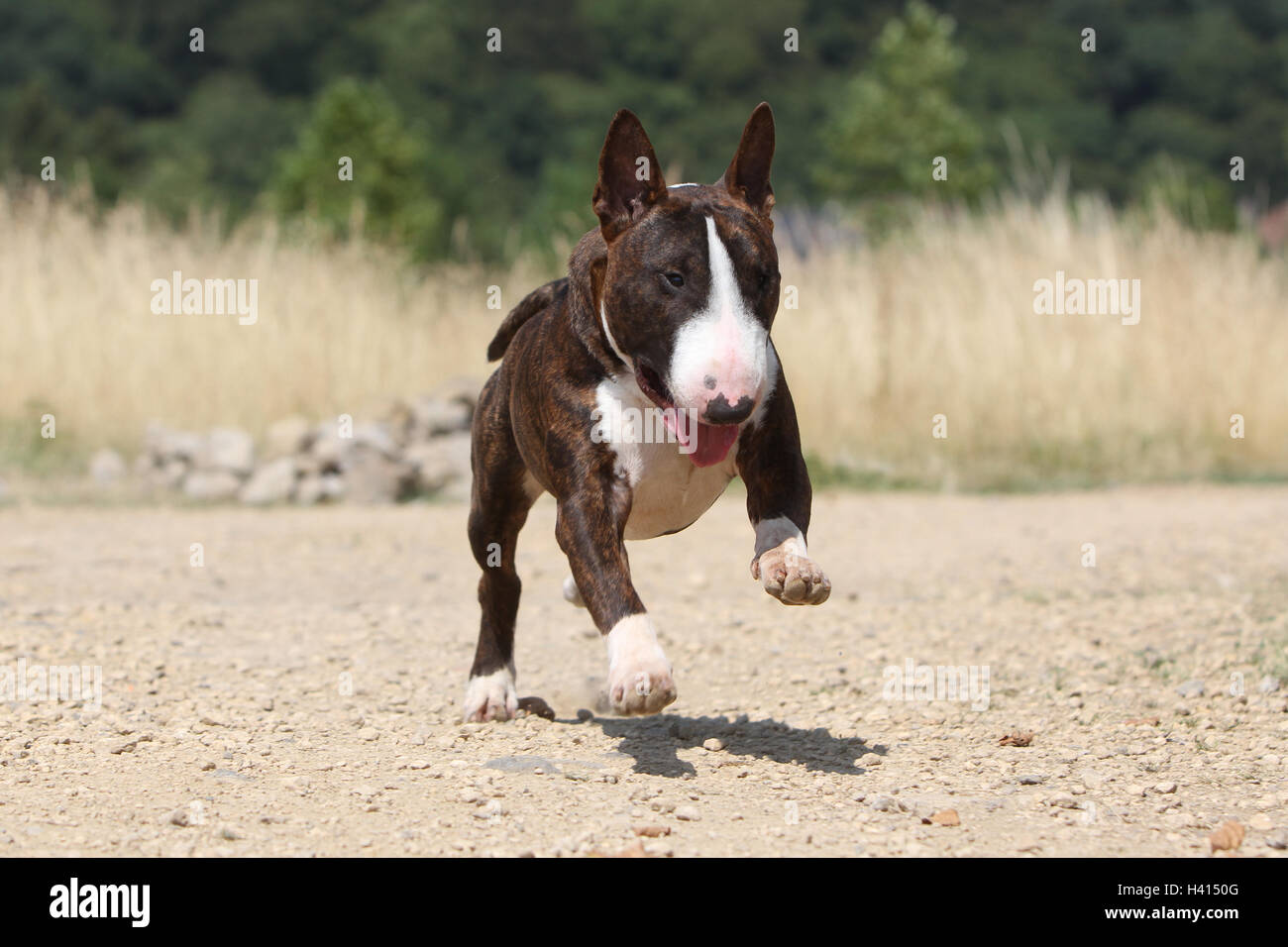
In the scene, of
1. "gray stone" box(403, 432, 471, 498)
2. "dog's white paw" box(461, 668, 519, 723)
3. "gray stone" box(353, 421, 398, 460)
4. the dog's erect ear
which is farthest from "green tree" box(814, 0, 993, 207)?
the dog's erect ear

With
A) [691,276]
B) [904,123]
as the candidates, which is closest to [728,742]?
[691,276]

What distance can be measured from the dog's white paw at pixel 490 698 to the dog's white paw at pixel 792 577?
1406 mm

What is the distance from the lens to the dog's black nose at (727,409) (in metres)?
3.50

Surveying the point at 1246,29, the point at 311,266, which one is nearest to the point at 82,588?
the point at 311,266

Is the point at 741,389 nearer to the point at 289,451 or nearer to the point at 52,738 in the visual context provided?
the point at 52,738

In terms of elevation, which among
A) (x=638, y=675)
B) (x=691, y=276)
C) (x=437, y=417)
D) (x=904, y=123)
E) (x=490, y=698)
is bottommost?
(x=490, y=698)

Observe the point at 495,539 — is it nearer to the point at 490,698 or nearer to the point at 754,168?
the point at 490,698

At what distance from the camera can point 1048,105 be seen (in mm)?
51062

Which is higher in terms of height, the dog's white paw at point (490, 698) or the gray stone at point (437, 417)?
the gray stone at point (437, 417)

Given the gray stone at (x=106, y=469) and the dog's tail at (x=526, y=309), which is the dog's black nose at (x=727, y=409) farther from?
the gray stone at (x=106, y=469)

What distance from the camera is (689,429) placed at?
3.83 meters

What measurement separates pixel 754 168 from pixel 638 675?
4.51 feet

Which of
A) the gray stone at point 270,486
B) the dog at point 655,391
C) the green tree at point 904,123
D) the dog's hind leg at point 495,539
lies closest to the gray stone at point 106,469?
the gray stone at point 270,486

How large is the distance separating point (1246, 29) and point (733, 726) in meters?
57.3
